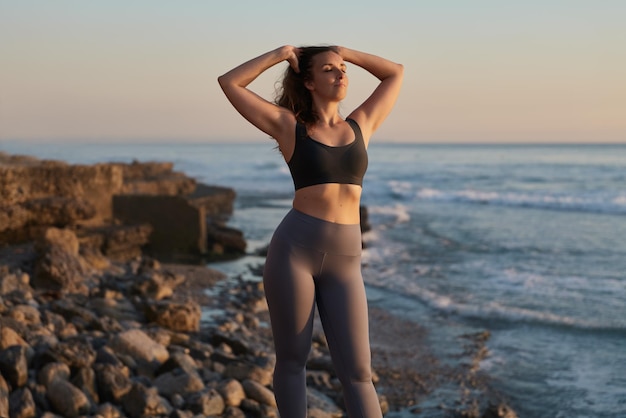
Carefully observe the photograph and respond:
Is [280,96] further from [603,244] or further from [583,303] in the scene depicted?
[603,244]

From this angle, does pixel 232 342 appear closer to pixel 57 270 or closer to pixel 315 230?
pixel 57 270

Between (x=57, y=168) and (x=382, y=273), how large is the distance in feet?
21.4

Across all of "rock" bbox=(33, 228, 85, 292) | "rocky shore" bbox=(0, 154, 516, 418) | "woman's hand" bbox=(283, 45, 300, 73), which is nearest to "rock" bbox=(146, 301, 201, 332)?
"rocky shore" bbox=(0, 154, 516, 418)

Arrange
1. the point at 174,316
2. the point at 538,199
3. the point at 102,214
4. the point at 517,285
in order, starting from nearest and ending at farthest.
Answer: the point at 174,316, the point at 517,285, the point at 102,214, the point at 538,199

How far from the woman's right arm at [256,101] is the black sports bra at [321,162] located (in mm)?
88

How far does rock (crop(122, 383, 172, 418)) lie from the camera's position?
5895mm

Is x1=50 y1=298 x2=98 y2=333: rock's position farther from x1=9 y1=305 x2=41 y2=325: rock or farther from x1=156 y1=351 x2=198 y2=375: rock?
x1=156 y1=351 x2=198 y2=375: rock

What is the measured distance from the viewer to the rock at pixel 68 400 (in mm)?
5656

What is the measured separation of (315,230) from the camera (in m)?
3.56

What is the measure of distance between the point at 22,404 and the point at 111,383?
78 cm

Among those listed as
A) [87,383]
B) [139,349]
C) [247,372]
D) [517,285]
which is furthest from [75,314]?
[517,285]

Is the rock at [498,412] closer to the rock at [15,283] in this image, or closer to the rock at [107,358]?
the rock at [107,358]

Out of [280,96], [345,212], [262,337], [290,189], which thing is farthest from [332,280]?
[290,189]

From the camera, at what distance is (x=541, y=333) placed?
35.9ft
